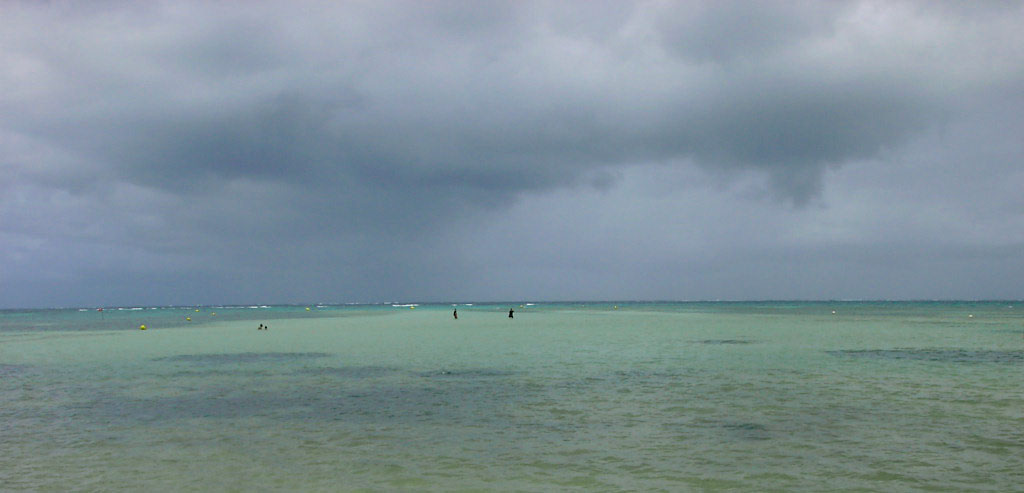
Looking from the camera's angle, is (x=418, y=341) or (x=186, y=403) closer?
(x=186, y=403)

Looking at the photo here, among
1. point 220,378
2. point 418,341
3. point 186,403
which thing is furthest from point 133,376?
point 418,341

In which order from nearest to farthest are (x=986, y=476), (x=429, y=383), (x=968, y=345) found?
(x=986, y=476), (x=429, y=383), (x=968, y=345)

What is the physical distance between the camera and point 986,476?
13.6 m

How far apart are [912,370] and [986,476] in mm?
20265

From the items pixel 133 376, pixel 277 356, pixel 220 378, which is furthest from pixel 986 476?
pixel 277 356

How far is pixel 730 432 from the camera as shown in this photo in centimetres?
1783

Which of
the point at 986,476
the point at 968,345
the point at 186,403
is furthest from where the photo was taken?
the point at 968,345

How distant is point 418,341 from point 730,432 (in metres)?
40.1

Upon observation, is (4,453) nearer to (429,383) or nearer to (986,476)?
(429,383)

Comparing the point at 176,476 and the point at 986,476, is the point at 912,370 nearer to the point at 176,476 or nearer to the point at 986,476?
the point at 986,476

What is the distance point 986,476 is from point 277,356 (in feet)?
127

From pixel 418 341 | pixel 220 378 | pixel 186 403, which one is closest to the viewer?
pixel 186 403

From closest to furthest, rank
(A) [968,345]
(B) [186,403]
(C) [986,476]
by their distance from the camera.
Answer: (C) [986,476], (B) [186,403], (A) [968,345]

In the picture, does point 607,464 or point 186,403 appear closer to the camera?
point 607,464
